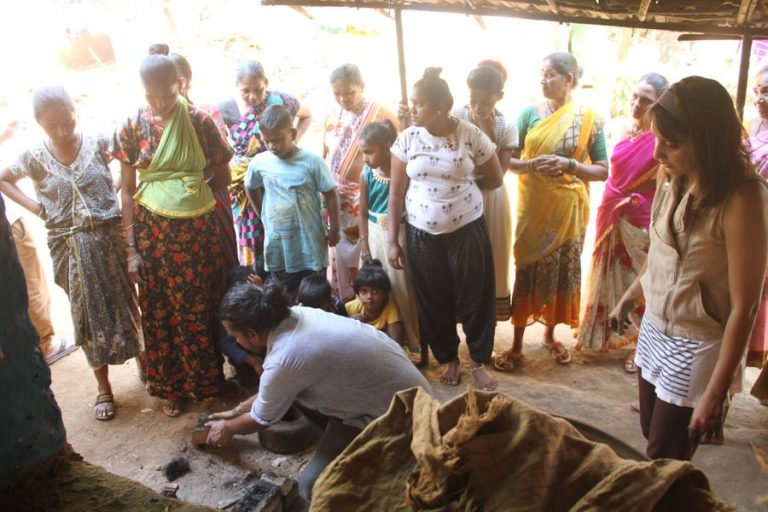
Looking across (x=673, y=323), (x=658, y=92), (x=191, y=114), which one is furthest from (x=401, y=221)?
(x=673, y=323)

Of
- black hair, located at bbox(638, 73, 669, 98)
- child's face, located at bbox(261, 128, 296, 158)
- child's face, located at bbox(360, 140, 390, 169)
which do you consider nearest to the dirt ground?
child's face, located at bbox(360, 140, 390, 169)

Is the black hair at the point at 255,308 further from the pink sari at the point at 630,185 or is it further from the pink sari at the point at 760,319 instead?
the pink sari at the point at 760,319

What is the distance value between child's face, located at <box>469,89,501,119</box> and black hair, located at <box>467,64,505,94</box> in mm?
24

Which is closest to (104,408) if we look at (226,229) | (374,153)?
(226,229)

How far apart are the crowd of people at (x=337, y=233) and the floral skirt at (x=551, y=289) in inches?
0.6

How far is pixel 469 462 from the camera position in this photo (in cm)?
88

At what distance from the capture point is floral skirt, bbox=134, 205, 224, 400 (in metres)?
3.28

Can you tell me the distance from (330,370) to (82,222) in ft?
6.17

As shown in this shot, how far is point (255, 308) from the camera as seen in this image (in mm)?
2381

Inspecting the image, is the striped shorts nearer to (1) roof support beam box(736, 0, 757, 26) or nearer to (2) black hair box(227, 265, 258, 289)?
(1) roof support beam box(736, 0, 757, 26)

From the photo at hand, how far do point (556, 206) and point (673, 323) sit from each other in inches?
72.7

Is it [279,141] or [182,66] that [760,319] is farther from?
[182,66]

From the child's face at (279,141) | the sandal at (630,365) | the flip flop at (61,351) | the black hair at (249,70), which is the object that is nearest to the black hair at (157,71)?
the child's face at (279,141)

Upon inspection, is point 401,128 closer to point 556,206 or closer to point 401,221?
point 401,221
